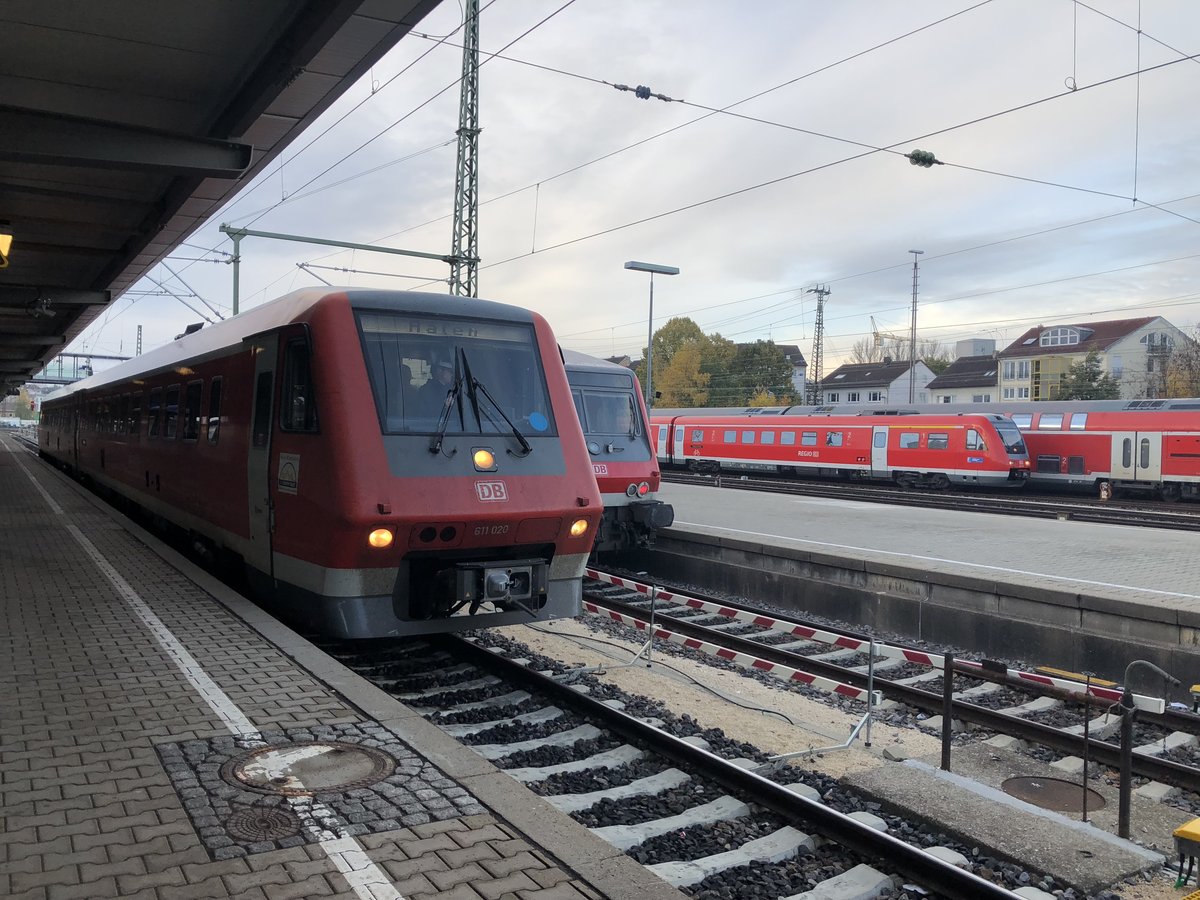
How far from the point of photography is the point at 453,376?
289 inches

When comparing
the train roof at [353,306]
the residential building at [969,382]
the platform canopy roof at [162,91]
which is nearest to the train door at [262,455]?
the train roof at [353,306]

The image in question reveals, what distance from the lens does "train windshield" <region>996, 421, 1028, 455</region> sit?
89.0ft

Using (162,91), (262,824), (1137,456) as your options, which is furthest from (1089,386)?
(262,824)

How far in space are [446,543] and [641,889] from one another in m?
3.77

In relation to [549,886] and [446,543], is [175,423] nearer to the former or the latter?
[446,543]

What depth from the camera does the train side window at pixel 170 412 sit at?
11148mm

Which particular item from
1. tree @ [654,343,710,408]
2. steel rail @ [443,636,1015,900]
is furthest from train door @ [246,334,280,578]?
tree @ [654,343,710,408]

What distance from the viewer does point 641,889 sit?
138 inches

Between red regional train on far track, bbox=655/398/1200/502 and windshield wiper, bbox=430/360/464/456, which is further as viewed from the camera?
red regional train on far track, bbox=655/398/1200/502

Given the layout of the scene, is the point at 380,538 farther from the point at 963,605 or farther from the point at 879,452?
the point at 879,452

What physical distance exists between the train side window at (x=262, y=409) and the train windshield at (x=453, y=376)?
49.1 inches

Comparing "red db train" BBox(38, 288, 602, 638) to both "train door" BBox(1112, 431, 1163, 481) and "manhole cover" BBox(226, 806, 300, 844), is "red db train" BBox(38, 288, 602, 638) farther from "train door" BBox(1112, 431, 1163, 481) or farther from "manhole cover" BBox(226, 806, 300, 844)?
"train door" BBox(1112, 431, 1163, 481)

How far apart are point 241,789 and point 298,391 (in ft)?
12.0

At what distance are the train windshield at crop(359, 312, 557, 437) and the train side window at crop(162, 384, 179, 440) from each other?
5.16 metres
